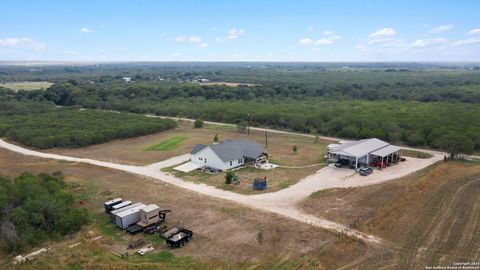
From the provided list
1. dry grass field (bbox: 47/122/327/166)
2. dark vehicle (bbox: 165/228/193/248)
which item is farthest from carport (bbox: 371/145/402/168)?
dark vehicle (bbox: 165/228/193/248)

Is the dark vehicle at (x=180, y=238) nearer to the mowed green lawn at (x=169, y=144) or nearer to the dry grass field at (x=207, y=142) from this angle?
the dry grass field at (x=207, y=142)

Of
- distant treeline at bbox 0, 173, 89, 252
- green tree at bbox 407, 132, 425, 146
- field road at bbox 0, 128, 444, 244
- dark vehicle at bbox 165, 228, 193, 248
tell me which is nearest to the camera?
dark vehicle at bbox 165, 228, 193, 248

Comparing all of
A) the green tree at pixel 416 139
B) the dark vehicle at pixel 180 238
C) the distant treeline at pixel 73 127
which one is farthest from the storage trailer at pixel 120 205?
the green tree at pixel 416 139

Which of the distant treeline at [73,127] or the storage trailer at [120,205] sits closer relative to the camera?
the storage trailer at [120,205]

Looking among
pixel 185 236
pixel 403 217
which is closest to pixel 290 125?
pixel 403 217

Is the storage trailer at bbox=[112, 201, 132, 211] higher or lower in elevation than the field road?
higher

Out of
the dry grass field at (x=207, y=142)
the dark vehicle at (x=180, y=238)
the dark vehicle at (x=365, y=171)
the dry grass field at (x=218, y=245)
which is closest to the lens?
the dry grass field at (x=218, y=245)

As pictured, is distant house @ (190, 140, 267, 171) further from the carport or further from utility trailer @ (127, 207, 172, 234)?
utility trailer @ (127, 207, 172, 234)
